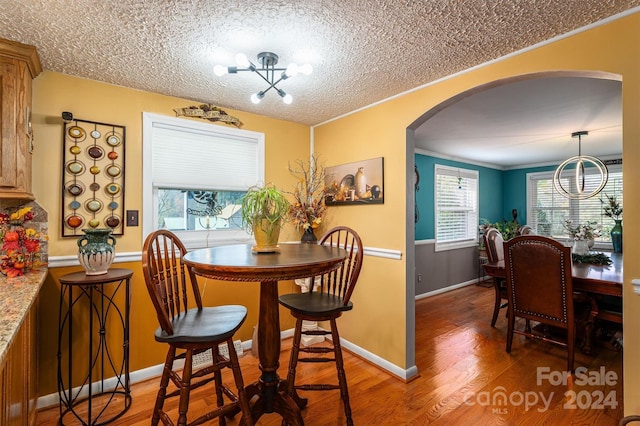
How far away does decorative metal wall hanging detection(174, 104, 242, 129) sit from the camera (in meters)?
2.59

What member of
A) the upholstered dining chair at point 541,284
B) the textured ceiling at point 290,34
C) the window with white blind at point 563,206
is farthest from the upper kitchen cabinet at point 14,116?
the window with white blind at point 563,206

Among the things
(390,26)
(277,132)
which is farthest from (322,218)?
(390,26)

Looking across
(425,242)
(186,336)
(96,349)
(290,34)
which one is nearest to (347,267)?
(186,336)

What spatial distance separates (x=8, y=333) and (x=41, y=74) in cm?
192

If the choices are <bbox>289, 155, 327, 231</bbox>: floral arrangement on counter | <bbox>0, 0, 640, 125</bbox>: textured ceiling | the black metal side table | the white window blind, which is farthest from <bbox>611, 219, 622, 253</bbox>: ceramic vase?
the black metal side table

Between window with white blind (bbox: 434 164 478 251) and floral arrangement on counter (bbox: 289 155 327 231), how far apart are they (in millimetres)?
2502

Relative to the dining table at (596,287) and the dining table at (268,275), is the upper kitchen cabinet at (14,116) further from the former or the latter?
the dining table at (596,287)

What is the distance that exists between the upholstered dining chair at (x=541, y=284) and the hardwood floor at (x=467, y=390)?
0.83 ft

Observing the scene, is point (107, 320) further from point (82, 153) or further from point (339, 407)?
point (339, 407)

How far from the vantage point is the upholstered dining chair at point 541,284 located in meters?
2.50

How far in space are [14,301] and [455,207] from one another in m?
5.45

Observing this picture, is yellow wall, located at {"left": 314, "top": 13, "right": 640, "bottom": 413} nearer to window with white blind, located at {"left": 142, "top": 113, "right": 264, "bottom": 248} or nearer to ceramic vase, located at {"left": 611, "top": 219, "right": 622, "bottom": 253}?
window with white blind, located at {"left": 142, "top": 113, "right": 264, "bottom": 248}

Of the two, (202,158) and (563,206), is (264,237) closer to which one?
(202,158)

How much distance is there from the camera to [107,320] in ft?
7.43
